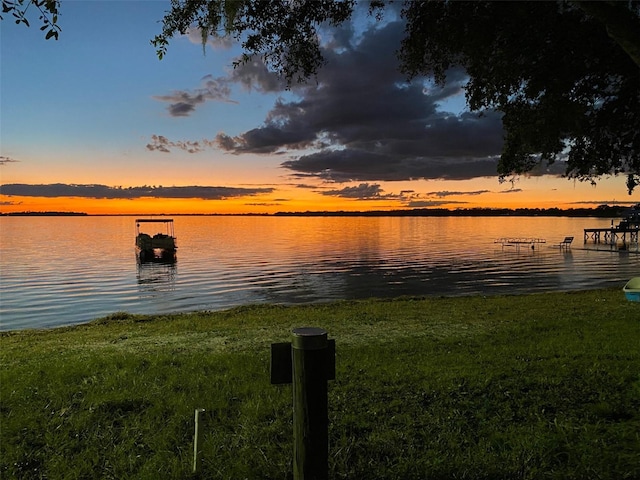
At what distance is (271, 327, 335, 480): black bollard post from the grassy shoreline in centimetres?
63

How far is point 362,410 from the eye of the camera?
5.25 meters

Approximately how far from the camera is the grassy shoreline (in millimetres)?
4051

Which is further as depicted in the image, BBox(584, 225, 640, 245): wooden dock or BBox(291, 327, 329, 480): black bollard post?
BBox(584, 225, 640, 245): wooden dock

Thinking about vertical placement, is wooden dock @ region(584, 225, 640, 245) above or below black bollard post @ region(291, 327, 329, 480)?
below

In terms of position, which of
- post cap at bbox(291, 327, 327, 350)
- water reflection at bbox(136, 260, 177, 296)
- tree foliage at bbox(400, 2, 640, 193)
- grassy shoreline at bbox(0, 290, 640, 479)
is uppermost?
tree foliage at bbox(400, 2, 640, 193)

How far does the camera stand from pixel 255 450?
431 centimetres

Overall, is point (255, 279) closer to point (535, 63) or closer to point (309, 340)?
point (535, 63)

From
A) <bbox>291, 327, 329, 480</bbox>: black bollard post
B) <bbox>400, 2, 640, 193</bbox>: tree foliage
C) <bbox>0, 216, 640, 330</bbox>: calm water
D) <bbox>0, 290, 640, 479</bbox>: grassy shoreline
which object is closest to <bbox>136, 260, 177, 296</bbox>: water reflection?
<bbox>0, 216, 640, 330</bbox>: calm water

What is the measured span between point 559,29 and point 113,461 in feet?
26.5

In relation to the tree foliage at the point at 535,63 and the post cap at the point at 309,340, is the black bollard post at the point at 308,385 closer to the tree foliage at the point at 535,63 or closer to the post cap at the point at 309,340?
the post cap at the point at 309,340

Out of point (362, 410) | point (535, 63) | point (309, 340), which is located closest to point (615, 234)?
point (535, 63)

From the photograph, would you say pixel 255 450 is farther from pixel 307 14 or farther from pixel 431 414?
pixel 307 14

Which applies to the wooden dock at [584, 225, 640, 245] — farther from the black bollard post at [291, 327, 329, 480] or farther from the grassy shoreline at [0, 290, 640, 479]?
the black bollard post at [291, 327, 329, 480]

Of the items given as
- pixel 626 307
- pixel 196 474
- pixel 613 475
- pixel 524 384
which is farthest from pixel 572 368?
pixel 626 307
